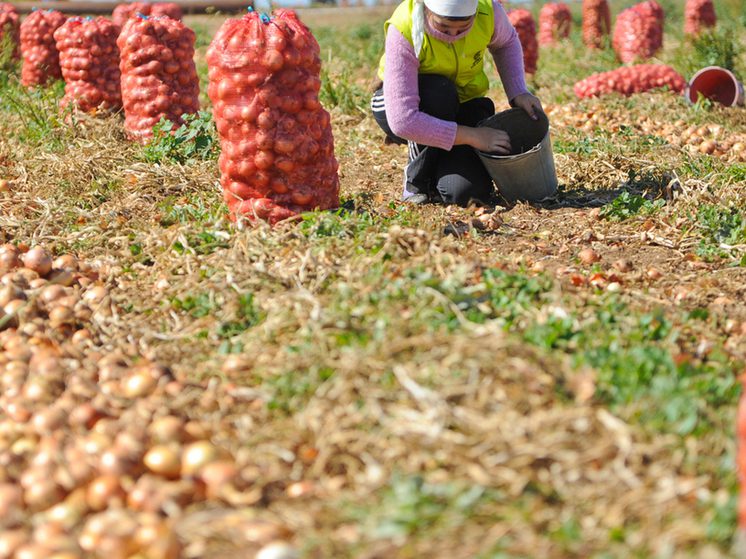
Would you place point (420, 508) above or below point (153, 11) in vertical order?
below

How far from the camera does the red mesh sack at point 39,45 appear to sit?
6762mm

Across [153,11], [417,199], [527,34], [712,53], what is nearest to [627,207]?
[417,199]

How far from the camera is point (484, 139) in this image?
3902mm

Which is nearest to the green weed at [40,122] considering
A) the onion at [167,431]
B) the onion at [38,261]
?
the onion at [38,261]

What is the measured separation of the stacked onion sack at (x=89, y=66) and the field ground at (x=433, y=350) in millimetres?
1295

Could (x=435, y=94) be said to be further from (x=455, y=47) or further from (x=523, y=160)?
(x=523, y=160)

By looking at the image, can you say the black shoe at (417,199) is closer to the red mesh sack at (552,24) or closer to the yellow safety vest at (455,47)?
the yellow safety vest at (455,47)

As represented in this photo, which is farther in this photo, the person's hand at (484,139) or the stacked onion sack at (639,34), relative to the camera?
the stacked onion sack at (639,34)

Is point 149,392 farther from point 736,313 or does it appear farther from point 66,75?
point 66,75

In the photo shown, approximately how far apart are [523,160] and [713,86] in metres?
3.08

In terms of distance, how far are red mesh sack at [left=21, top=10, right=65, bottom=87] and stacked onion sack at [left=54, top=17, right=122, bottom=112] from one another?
111 cm

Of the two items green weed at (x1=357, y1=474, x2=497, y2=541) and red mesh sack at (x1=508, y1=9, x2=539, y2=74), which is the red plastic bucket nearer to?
red mesh sack at (x1=508, y1=9, x2=539, y2=74)

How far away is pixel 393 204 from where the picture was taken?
3.86 metres

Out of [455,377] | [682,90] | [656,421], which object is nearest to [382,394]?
[455,377]
